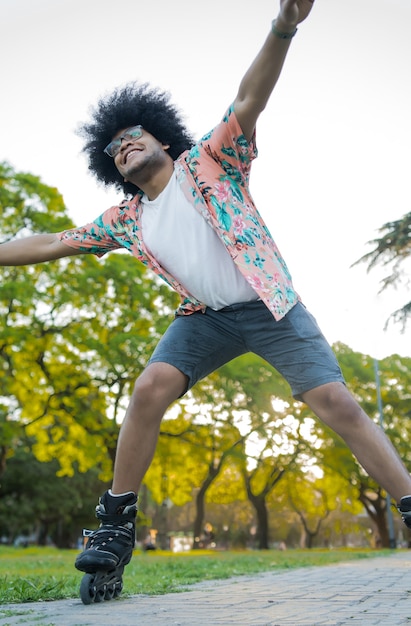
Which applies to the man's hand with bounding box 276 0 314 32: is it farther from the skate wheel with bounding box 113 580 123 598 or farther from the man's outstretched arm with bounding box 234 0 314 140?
the skate wheel with bounding box 113 580 123 598

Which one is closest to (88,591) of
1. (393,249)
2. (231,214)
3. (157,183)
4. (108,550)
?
(108,550)

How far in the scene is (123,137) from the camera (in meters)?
3.72

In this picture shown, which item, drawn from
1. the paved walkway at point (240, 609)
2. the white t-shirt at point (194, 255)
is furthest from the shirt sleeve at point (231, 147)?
the paved walkway at point (240, 609)

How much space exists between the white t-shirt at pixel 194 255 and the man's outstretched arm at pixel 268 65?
1.79 feet

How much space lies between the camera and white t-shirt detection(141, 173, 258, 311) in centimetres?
329

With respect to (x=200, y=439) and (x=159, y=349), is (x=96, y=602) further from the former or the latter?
(x=200, y=439)

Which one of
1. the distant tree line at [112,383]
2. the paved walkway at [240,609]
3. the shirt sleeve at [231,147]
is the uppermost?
the distant tree line at [112,383]

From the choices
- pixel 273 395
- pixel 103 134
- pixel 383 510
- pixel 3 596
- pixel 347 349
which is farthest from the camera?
pixel 383 510

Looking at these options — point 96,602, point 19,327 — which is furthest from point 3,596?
point 19,327

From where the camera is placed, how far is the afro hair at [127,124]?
157 inches

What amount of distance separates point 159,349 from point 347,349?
27582 millimetres

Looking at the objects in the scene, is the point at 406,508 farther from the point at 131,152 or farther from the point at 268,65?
the point at 131,152

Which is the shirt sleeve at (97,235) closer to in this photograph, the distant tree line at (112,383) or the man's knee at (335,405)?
the man's knee at (335,405)

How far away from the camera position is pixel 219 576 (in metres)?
5.59
